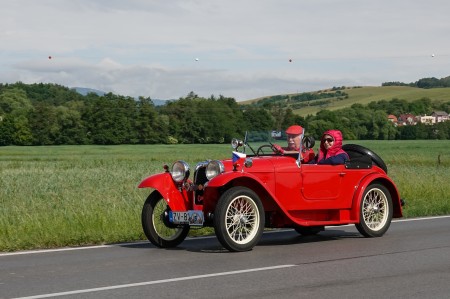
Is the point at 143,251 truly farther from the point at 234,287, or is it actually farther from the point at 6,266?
the point at 234,287

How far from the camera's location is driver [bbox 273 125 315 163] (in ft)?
38.4

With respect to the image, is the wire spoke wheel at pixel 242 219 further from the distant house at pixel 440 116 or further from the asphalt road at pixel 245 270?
the distant house at pixel 440 116

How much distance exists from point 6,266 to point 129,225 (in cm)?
373

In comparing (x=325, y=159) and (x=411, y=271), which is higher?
(x=325, y=159)

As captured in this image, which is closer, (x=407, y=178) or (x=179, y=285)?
(x=179, y=285)

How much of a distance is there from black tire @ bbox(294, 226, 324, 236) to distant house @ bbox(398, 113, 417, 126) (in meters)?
107

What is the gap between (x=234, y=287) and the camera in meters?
7.82

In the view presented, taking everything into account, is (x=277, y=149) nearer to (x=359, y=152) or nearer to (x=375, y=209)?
(x=359, y=152)

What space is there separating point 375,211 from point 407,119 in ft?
382

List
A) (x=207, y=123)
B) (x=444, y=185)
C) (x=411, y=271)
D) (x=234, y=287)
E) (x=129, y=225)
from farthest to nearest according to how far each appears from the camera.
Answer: (x=207, y=123) → (x=444, y=185) → (x=129, y=225) → (x=411, y=271) → (x=234, y=287)

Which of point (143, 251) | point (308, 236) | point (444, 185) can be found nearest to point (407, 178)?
point (444, 185)

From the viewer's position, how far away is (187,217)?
34.7ft

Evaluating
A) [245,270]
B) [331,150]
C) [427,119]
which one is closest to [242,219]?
[245,270]

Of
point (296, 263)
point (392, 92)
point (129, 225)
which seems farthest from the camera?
point (392, 92)
